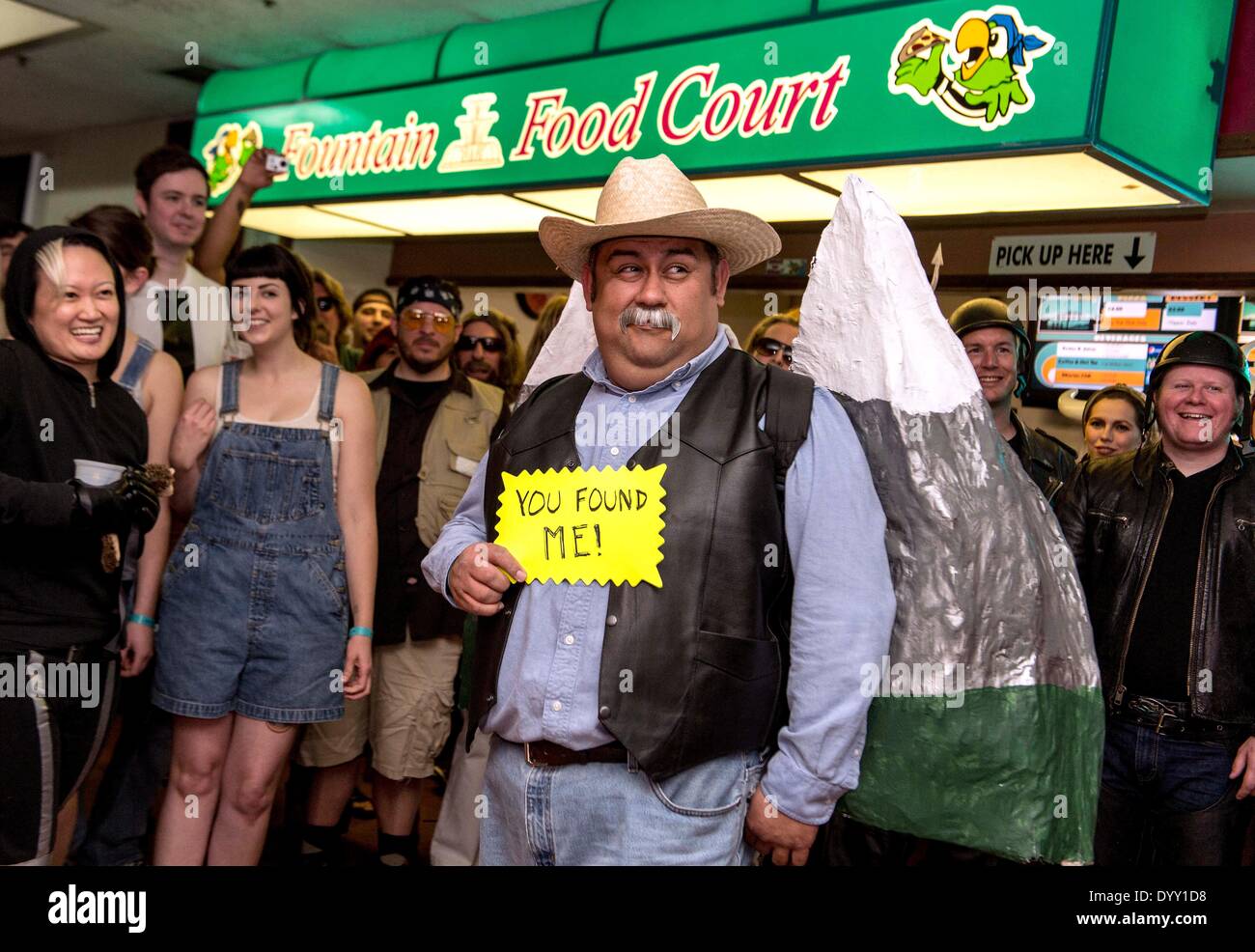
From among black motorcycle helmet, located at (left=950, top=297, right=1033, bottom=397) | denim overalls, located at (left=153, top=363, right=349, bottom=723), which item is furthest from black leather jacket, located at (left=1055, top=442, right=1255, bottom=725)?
denim overalls, located at (left=153, top=363, right=349, bottom=723)

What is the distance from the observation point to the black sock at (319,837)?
11.3 ft

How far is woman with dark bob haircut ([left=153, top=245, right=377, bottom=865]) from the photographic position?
2.74m

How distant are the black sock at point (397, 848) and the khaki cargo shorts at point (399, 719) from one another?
0.70ft

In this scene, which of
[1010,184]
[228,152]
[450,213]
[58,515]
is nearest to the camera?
[58,515]

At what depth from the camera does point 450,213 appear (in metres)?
6.10

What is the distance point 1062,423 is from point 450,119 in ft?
11.6

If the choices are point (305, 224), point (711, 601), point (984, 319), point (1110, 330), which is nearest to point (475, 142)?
point (305, 224)

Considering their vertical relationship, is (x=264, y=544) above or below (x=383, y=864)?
above

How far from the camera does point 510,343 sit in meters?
4.64

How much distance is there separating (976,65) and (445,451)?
7.58 ft

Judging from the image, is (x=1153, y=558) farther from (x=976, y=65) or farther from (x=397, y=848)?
(x=397, y=848)

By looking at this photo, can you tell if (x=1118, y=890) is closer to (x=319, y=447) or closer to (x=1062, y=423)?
(x=319, y=447)

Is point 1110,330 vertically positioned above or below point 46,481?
above

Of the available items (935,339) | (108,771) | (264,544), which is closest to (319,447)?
(264,544)
